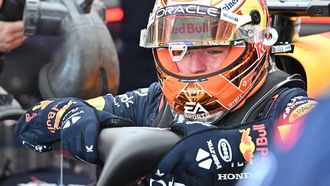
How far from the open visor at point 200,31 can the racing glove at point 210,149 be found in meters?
0.41

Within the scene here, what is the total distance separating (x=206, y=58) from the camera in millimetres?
2043

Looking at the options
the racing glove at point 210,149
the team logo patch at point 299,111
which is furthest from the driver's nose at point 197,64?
the racing glove at point 210,149

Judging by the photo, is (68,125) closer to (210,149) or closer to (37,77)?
(210,149)

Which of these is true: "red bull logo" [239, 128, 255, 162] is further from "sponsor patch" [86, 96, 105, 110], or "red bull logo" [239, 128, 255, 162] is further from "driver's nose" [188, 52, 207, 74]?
"sponsor patch" [86, 96, 105, 110]

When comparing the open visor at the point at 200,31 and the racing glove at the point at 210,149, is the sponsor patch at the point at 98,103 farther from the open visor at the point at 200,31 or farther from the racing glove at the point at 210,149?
the racing glove at the point at 210,149

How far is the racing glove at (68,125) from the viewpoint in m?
1.62

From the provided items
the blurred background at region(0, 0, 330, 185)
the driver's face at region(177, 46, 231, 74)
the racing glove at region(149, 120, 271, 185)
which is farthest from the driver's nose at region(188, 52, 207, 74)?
the blurred background at region(0, 0, 330, 185)

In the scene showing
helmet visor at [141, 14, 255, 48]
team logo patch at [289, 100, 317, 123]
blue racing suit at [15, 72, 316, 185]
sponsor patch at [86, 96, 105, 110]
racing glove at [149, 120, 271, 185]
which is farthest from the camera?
sponsor patch at [86, 96, 105, 110]

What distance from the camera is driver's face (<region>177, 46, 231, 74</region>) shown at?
2.04 m

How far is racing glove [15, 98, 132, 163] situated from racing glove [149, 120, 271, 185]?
154mm

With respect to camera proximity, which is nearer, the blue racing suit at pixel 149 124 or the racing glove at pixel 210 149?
the racing glove at pixel 210 149

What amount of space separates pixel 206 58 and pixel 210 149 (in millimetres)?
572

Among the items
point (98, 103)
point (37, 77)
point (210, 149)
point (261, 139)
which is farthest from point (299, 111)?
point (37, 77)

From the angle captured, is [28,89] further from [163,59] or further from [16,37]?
[163,59]
